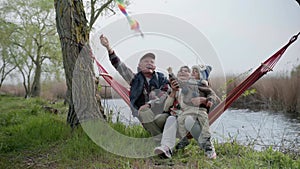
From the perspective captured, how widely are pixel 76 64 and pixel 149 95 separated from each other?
29.8 inches

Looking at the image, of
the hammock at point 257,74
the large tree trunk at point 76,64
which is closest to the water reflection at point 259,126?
the hammock at point 257,74

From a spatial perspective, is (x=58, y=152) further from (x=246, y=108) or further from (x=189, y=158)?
(x=246, y=108)

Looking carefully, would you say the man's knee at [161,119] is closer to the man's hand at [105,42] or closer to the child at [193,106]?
the child at [193,106]

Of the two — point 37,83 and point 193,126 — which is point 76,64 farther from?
point 37,83

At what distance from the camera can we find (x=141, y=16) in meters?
2.34

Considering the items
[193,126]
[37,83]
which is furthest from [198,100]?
[37,83]

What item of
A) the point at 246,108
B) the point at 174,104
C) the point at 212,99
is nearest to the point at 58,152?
the point at 174,104

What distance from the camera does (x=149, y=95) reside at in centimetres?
222

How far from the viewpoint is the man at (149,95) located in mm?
2125

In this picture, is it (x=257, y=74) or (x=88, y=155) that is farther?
(x=257, y=74)

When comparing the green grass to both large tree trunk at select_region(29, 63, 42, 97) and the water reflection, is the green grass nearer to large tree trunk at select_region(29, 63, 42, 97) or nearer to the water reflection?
the water reflection

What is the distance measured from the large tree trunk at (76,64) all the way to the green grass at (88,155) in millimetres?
181

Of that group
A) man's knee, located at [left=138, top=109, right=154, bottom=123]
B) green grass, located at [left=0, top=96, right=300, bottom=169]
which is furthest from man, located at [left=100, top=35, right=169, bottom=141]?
green grass, located at [left=0, top=96, right=300, bottom=169]

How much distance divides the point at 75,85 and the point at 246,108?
4176 mm
